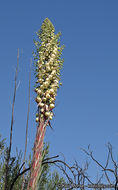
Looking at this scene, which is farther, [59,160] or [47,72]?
[47,72]

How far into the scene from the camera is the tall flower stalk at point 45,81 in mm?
1285

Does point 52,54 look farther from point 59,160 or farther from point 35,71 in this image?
point 59,160

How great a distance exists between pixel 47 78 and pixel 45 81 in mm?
22

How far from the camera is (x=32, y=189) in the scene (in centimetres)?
123

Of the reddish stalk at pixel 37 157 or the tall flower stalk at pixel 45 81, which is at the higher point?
the tall flower stalk at pixel 45 81

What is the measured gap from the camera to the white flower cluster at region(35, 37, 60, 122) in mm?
1448

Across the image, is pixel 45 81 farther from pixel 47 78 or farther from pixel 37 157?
pixel 37 157

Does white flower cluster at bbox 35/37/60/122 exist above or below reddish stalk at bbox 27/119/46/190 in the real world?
above

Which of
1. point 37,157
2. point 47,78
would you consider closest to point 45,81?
point 47,78

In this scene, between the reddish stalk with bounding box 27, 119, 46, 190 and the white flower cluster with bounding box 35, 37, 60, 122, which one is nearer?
the reddish stalk with bounding box 27, 119, 46, 190

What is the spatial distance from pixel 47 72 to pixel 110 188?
2.46ft

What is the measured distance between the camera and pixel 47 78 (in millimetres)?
1515

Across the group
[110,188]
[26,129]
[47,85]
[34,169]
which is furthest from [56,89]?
[110,188]

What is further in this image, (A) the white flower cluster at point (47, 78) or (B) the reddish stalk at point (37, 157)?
(A) the white flower cluster at point (47, 78)
